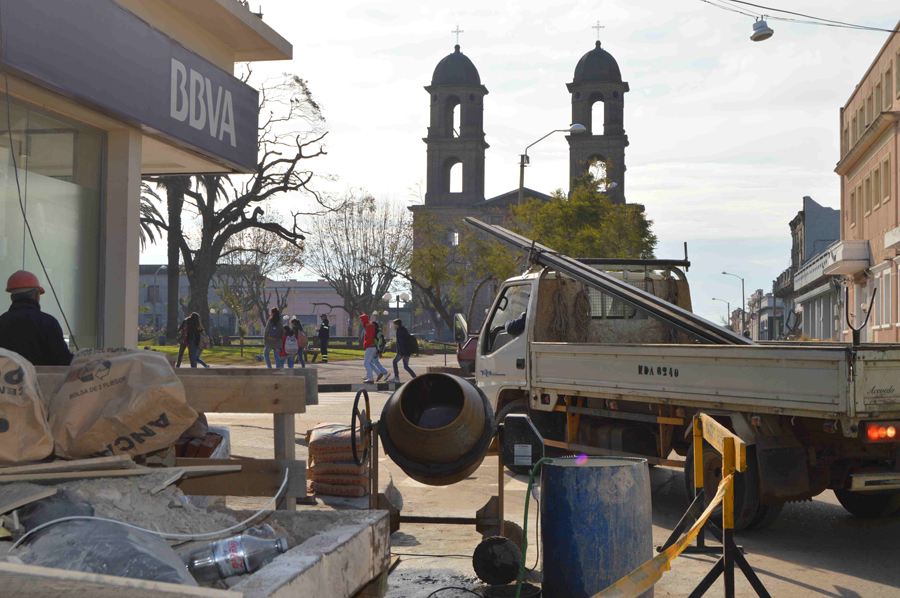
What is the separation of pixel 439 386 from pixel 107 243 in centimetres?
406

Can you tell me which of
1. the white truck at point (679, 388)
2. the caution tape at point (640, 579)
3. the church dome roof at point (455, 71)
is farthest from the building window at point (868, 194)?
the church dome roof at point (455, 71)

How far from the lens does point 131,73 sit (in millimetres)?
6762

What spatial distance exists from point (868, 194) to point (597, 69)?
126 feet

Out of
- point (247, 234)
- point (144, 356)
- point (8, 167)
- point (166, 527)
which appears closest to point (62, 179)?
point (8, 167)

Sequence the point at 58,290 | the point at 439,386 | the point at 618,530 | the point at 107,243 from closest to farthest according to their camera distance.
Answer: the point at 618,530
the point at 439,386
the point at 58,290
the point at 107,243

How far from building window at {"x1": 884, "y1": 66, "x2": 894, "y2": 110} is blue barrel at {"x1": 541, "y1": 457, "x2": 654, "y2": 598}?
102 feet

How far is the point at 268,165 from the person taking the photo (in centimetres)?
3766

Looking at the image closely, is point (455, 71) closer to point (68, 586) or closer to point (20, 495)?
point (20, 495)

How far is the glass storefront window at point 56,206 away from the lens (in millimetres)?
6715

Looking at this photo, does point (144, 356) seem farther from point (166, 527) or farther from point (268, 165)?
point (268, 165)

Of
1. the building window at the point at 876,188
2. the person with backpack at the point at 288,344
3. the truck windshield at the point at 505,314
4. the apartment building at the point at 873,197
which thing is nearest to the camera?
the truck windshield at the point at 505,314

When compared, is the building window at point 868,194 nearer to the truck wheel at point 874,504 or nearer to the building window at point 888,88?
the building window at point 888,88

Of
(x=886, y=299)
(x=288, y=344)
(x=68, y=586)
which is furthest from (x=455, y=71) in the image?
(x=68, y=586)

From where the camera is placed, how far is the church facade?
7100cm
